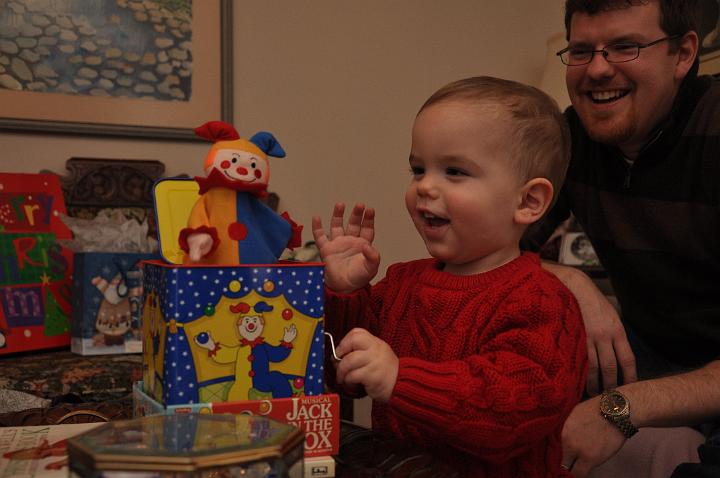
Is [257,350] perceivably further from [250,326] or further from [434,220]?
[434,220]

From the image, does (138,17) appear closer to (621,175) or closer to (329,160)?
(329,160)

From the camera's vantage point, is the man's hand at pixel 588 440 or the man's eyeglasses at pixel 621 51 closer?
the man's hand at pixel 588 440

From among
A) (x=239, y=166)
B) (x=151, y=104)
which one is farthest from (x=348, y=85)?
(x=239, y=166)

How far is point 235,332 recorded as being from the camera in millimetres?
782

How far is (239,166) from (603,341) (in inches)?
32.9

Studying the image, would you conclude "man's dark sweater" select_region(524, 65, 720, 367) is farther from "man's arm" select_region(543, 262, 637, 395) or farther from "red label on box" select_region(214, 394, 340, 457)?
"red label on box" select_region(214, 394, 340, 457)

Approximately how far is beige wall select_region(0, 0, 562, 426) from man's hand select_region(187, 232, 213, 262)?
1.39 metres

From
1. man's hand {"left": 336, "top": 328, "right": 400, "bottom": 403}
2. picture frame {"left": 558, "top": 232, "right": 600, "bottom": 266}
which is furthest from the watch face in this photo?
picture frame {"left": 558, "top": 232, "right": 600, "bottom": 266}

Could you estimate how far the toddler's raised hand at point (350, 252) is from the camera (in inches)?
43.9

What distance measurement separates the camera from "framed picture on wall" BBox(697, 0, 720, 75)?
1.95 metres

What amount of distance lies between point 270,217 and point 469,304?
1.03ft

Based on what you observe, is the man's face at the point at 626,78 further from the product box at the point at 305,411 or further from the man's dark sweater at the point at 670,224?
the product box at the point at 305,411

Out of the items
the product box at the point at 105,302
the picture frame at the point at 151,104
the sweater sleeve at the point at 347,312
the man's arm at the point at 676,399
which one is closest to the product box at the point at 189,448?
the sweater sleeve at the point at 347,312

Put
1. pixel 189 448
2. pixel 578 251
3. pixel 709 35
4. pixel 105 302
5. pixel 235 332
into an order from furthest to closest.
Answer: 1. pixel 578 251
2. pixel 709 35
3. pixel 105 302
4. pixel 235 332
5. pixel 189 448
